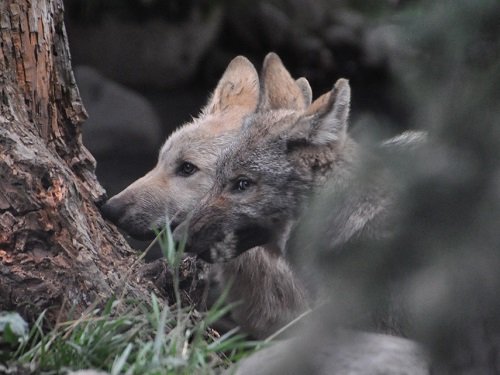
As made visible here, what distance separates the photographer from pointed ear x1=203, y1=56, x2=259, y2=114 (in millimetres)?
7246

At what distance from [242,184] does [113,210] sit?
3.68ft

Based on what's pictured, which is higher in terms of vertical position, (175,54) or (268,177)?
(268,177)

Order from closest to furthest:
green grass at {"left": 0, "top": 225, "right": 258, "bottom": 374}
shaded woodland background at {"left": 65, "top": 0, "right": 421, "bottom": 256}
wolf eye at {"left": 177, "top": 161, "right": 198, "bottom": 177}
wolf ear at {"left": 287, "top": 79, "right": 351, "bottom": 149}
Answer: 1. green grass at {"left": 0, "top": 225, "right": 258, "bottom": 374}
2. wolf ear at {"left": 287, "top": 79, "right": 351, "bottom": 149}
3. wolf eye at {"left": 177, "top": 161, "right": 198, "bottom": 177}
4. shaded woodland background at {"left": 65, "top": 0, "right": 421, "bottom": 256}

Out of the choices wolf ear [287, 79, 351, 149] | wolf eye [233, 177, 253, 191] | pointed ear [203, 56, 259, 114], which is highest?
wolf ear [287, 79, 351, 149]

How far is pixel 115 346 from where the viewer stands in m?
4.22

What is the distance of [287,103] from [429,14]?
144 inches

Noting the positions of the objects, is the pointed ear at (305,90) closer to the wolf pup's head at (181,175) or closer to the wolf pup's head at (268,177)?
the wolf pup's head at (181,175)

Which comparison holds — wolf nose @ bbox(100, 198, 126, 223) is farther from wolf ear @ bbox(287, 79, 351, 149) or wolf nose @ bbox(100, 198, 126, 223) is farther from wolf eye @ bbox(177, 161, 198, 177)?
wolf ear @ bbox(287, 79, 351, 149)

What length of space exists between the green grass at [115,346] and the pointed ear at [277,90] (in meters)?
1.95

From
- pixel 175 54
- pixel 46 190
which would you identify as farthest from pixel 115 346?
pixel 175 54

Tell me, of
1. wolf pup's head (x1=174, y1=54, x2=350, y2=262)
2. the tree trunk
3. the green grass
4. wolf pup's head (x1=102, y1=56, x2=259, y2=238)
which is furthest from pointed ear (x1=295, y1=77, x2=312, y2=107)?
the green grass

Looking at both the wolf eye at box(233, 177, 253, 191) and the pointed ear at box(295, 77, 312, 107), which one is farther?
the pointed ear at box(295, 77, 312, 107)

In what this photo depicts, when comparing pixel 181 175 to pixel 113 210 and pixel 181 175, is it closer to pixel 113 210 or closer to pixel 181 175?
pixel 181 175

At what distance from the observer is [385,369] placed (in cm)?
389
